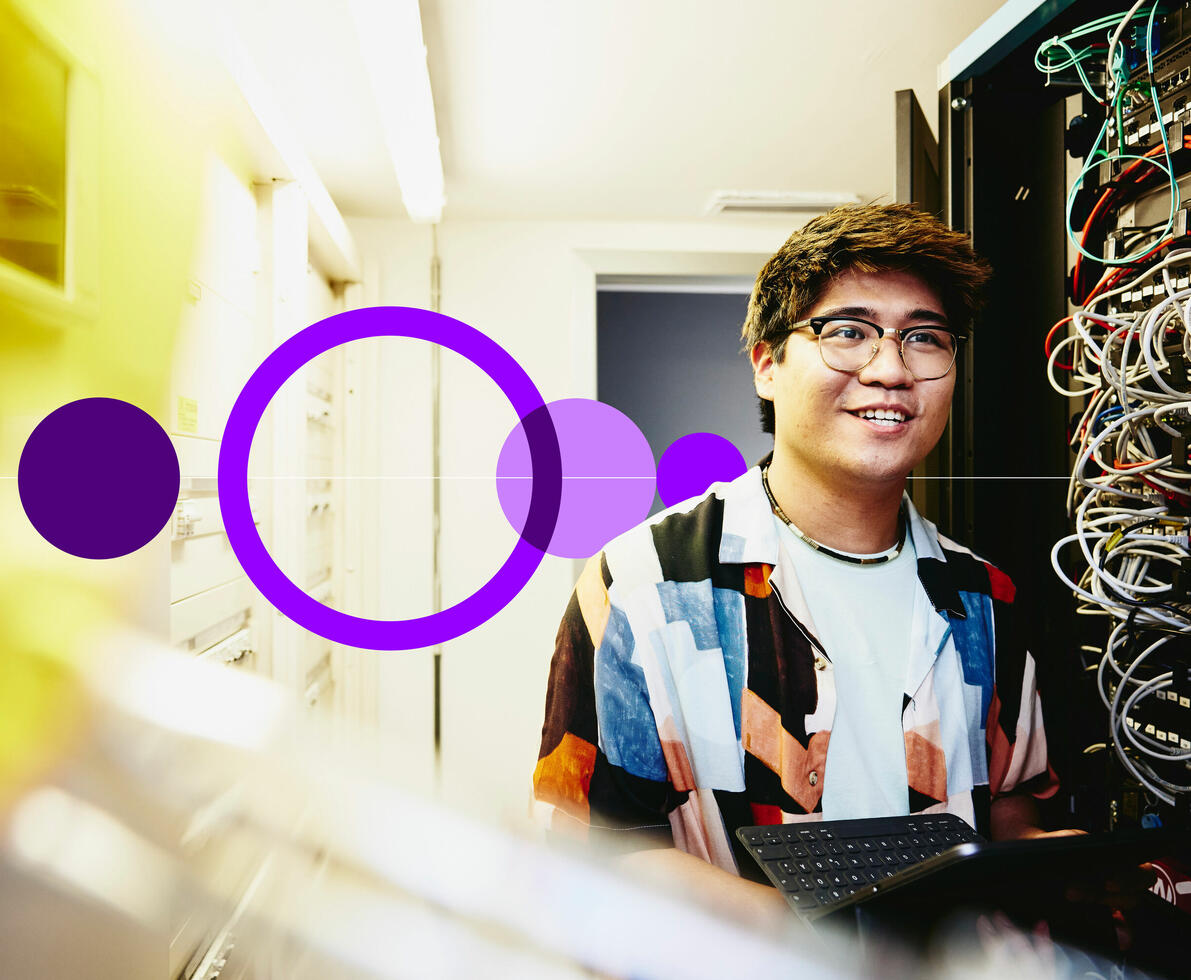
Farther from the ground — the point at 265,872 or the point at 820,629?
the point at 820,629

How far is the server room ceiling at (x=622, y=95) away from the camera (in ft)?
4.02

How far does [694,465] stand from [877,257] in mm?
461

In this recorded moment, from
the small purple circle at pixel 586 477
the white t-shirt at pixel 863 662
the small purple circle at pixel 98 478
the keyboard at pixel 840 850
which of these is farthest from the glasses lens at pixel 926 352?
the small purple circle at pixel 98 478

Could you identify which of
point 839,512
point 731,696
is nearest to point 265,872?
point 731,696

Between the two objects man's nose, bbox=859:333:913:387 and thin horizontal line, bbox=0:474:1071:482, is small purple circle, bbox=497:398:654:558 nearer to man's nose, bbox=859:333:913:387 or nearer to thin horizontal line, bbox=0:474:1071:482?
thin horizontal line, bbox=0:474:1071:482

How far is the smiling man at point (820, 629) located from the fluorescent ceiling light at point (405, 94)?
0.61m

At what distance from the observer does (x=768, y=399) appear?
4.15ft

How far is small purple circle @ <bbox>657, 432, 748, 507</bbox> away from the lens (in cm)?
134

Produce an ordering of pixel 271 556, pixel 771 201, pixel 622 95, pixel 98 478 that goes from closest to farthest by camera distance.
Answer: pixel 98 478 → pixel 271 556 → pixel 622 95 → pixel 771 201

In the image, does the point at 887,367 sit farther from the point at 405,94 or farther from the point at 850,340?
the point at 405,94

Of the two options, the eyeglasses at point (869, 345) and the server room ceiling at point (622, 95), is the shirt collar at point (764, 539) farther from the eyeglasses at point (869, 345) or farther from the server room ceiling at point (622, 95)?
the server room ceiling at point (622, 95)

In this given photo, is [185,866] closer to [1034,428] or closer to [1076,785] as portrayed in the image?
[1076,785]

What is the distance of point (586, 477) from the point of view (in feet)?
4.57

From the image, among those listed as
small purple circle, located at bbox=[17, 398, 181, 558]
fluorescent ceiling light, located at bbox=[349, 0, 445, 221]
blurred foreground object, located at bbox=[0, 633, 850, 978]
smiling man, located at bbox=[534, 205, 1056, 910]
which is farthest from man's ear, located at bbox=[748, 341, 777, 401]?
small purple circle, located at bbox=[17, 398, 181, 558]
